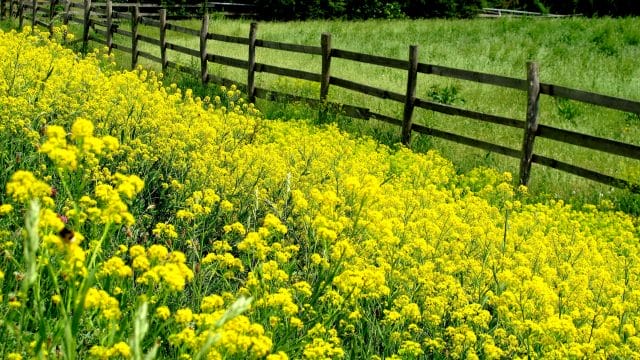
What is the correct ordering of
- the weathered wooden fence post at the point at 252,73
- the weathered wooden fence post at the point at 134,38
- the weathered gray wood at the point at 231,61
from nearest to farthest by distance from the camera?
the weathered wooden fence post at the point at 252,73
the weathered gray wood at the point at 231,61
the weathered wooden fence post at the point at 134,38

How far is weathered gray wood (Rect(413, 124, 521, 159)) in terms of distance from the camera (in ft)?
32.9

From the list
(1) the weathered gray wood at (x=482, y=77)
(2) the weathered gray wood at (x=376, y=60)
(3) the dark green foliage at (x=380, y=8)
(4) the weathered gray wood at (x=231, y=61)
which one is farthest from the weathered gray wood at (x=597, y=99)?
(3) the dark green foliage at (x=380, y=8)

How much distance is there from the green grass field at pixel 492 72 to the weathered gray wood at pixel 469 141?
172mm

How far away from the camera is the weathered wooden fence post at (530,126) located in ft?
32.0

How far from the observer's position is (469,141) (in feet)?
34.7

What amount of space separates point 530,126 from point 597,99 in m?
0.90

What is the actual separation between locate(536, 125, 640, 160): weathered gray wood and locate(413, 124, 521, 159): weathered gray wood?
1.34 ft

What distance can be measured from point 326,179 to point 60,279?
319 cm

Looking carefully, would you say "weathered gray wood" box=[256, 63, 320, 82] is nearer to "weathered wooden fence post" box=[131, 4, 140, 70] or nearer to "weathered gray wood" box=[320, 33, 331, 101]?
"weathered gray wood" box=[320, 33, 331, 101]

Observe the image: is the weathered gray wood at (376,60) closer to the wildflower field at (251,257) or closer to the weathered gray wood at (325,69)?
the weathered gray wood at (325,69)

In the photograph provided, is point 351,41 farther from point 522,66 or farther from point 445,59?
point 522,66

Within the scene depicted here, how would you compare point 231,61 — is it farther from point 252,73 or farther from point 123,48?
point 123,48

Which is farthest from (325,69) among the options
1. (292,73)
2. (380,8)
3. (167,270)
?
(380,8)

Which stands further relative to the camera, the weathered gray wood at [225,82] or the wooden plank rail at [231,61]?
the weathered gray wood at [225,82]
